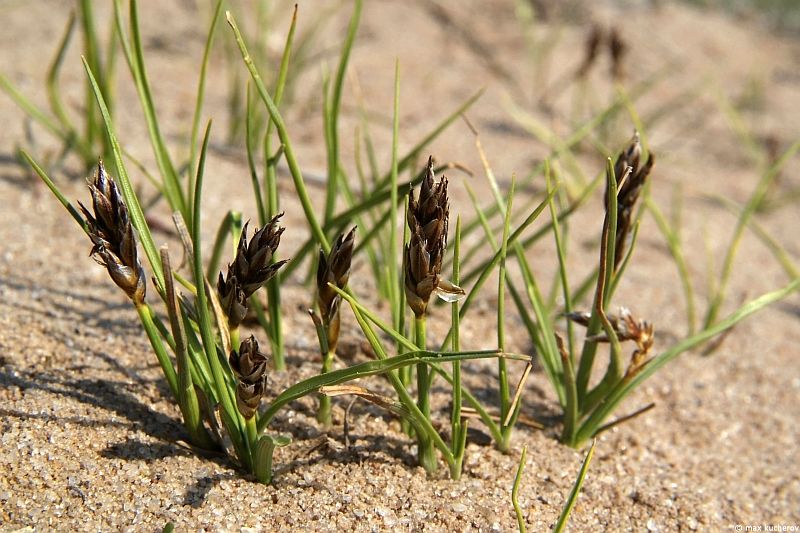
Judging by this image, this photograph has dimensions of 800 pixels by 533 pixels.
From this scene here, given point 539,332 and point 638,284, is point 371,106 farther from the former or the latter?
point 539,332

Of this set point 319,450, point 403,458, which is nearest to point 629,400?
point 403,458

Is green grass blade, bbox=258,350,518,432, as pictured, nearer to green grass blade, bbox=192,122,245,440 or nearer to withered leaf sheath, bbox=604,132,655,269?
green grass blade, bbox=192,122,245,440

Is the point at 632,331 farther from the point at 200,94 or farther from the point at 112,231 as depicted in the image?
the point at 200,94

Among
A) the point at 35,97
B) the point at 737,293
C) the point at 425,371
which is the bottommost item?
the point at 737,293

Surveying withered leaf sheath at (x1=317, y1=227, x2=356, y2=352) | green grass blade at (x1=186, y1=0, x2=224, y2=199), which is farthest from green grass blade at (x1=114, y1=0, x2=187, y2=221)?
withered leaf sheath at (x1=317, y1=227, x2=356, y2=352)

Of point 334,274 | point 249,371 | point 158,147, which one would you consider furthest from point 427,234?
point 158,147

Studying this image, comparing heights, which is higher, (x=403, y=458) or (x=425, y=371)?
(x=425, y=371)

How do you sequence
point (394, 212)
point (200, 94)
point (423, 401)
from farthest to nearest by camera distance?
point (200, 94) → point (394, 212) → point (423, 401)
